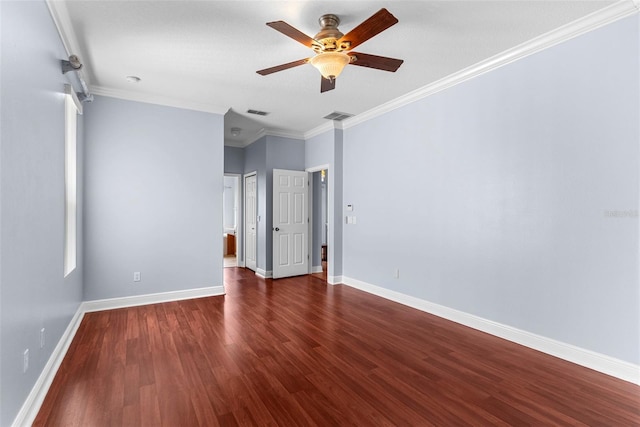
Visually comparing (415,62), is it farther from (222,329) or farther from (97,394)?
(97,394)

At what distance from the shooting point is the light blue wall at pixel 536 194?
251 centimetres

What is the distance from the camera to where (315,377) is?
97.6 inches

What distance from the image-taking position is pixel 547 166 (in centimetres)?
293

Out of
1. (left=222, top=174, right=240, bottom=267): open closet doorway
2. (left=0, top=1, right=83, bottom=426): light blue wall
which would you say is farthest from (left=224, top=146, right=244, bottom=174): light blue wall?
(left=0, top=1, right=83, bottom=426): light blue wall

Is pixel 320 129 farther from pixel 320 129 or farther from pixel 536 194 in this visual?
pixel 536 194

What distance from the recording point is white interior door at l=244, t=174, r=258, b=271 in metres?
6.80

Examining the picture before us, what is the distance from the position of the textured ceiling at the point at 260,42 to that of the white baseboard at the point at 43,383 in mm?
2731

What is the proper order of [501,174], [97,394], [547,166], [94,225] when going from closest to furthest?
[97,394] < [547,166] < [501,174] < [94,225]

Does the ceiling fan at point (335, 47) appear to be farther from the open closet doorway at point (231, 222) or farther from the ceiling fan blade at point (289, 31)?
the open closet doorway at point (231, 222)

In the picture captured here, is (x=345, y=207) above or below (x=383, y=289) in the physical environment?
above

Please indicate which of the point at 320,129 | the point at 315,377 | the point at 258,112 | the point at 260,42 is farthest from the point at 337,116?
the point at 315,377

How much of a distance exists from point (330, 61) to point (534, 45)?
6.50ft

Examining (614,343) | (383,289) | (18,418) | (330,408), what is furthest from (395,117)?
(18,418)

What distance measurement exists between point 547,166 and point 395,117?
2213 mm
